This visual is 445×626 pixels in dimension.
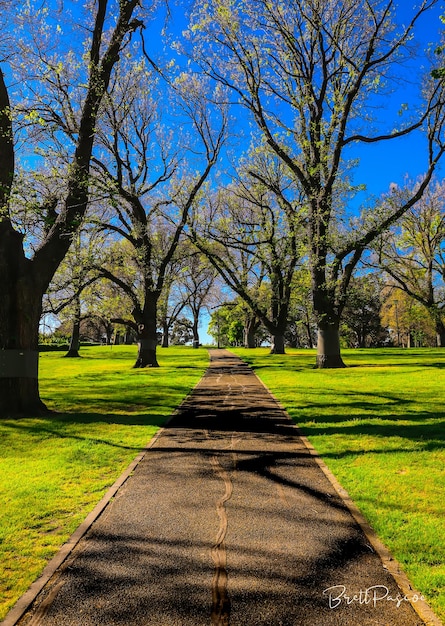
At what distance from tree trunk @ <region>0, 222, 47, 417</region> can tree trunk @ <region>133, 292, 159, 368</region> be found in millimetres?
14043

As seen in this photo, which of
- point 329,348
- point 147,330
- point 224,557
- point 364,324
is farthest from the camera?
point 364,324

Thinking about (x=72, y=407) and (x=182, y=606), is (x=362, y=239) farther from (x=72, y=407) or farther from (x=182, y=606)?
(x=182, y=606)

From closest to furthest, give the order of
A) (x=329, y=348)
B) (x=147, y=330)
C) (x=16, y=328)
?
(x=16, y=328) < (x=329, y=348) < (x=147, y=330)

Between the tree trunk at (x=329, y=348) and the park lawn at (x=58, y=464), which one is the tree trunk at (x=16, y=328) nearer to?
the park lawn at (x=58, y=464)

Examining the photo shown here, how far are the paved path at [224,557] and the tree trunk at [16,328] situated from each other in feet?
16.6

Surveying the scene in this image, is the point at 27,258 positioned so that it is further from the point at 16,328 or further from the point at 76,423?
the point at 76,423

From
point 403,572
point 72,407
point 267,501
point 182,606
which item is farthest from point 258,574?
point 72,407

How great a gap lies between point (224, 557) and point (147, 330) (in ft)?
69.4

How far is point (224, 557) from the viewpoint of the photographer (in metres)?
3.48

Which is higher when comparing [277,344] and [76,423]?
[277,344]

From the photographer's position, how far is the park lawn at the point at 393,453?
12.0ft

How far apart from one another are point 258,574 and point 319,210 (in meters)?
16.7

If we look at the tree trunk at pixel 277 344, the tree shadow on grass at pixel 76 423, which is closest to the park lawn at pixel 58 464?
the tree shadow on grass at pixel 76 423

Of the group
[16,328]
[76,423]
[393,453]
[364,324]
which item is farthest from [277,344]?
[364,324]
